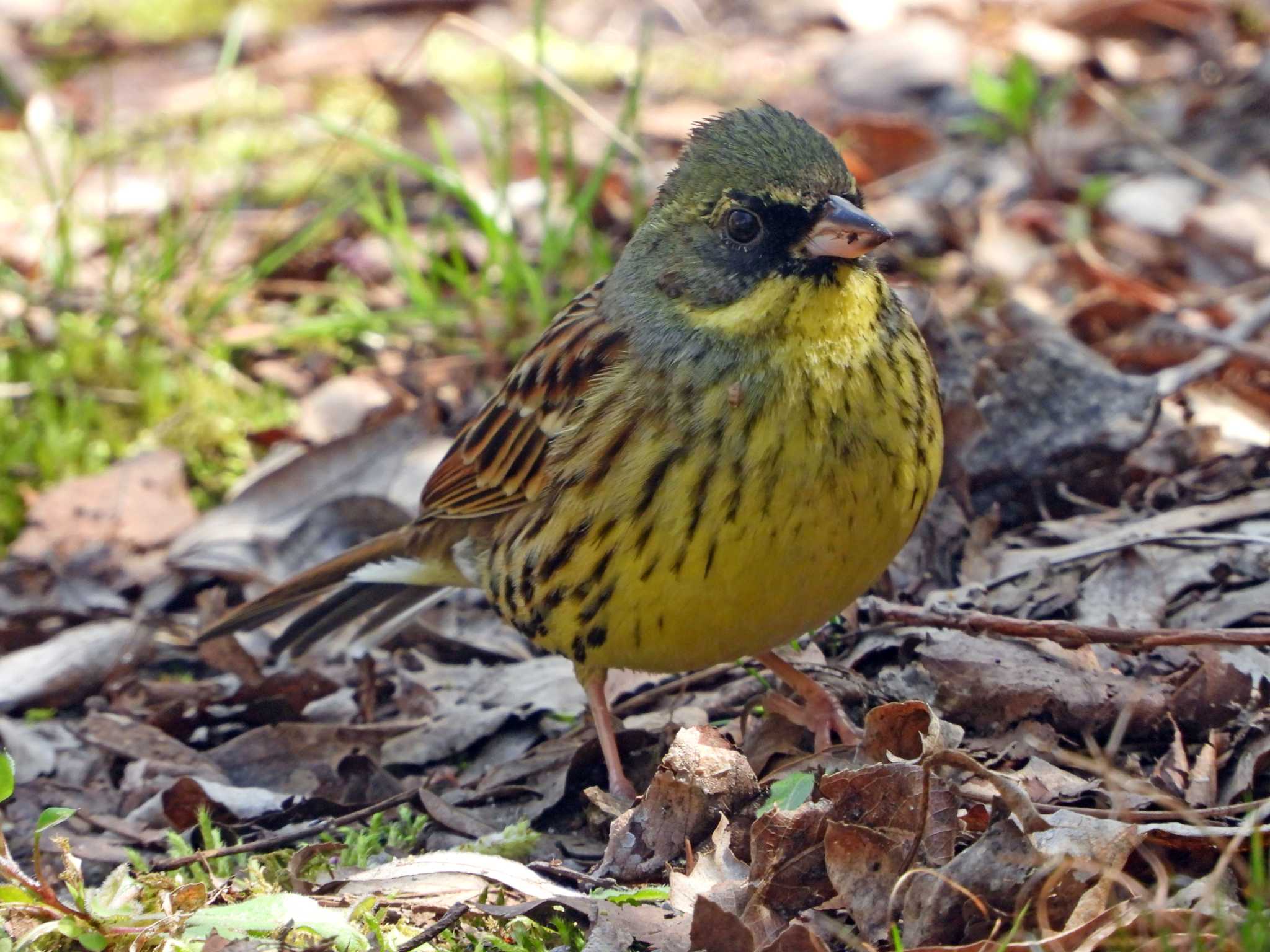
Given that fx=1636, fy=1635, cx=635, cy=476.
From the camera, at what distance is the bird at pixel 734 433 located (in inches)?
149

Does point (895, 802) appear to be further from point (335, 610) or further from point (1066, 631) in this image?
point (335, 610)

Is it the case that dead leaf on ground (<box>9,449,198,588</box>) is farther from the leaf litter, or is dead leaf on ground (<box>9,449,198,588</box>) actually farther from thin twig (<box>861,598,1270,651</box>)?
thin twig (<box>861,598,1270,651</box>)

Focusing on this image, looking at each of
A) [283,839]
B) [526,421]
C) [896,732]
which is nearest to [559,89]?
[526,421]

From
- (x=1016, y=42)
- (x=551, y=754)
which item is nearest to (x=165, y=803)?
(x=551, y=754)

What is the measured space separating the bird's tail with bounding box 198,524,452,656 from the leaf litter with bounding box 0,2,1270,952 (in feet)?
0.49

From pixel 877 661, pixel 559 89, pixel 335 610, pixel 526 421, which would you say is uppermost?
pixel 559 89

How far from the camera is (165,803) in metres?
4.51

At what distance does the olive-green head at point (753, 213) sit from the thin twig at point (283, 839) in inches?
59.6

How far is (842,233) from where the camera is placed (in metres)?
3.76

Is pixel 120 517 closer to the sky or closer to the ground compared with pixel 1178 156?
closer to the ground

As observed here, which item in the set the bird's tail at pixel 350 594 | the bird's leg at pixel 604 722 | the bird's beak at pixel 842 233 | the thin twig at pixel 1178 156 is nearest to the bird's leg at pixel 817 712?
the bird's leg at pixel 604 722

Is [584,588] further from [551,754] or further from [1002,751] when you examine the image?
[1002,751]

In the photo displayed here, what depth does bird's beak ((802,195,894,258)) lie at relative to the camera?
3736 mm

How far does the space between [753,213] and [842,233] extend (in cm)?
28
